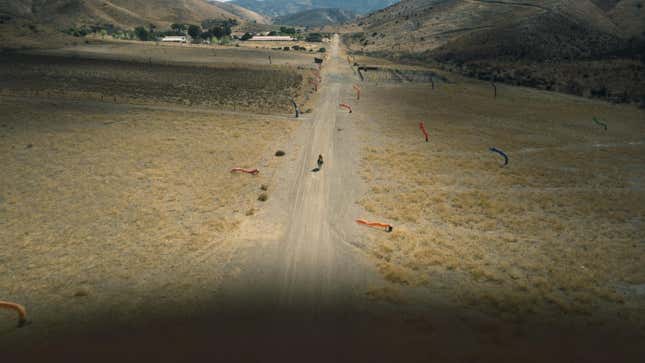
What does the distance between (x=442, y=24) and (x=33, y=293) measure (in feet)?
428

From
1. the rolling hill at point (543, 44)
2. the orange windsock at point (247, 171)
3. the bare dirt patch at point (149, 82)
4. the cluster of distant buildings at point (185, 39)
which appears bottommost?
the orange windsock at point (247, 171)

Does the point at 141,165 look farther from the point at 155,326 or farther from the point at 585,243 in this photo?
the point at 585,243

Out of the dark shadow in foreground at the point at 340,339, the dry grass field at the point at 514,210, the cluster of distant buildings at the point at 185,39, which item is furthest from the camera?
the cluster of distant buildings at the point at 185,39

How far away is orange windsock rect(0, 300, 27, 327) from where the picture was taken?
10.5m

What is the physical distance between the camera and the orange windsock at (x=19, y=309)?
10.5 meters

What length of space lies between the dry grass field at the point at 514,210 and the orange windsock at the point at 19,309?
12.8 metres

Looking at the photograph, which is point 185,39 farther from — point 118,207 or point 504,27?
point 118,207

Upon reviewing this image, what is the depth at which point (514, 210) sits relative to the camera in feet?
59.1

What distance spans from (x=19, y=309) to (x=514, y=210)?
22.5 m

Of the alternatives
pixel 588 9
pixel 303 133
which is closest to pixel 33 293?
pixel 303 133

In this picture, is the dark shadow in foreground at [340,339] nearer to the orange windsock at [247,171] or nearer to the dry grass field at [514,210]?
the dry grass field at [514,210]

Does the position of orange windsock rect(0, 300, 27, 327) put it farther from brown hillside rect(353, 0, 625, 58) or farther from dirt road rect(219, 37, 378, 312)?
brown hillside rect(353, 0, 625, 58)

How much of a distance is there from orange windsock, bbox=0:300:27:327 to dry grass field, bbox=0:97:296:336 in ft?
0.76

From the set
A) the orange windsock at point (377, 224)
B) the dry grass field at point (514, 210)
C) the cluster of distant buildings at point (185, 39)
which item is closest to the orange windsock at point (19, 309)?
the dry grass field at point (514, 210)
